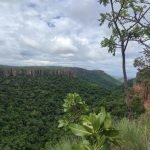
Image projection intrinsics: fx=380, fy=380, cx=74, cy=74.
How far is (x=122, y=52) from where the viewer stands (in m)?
13.5

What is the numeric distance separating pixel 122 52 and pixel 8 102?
109751 mm

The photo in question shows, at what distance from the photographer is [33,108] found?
11838 centimetres

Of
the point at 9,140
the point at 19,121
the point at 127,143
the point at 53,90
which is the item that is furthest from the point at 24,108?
the point at 127,143

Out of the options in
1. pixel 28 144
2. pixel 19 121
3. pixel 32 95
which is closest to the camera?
pixel 28 144

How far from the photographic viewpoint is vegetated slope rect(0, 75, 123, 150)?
78500mm

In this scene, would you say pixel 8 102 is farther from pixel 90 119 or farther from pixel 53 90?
pixel 90 119

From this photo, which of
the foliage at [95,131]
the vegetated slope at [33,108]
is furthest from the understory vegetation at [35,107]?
the foliage at [95,131]

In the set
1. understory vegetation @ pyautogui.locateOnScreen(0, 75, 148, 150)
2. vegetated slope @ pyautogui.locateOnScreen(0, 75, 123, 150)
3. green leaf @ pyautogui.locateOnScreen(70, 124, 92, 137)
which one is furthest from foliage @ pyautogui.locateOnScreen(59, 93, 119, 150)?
vegetated slope @ pyautogui.locateOnScreen(0, 75, 123, 150)

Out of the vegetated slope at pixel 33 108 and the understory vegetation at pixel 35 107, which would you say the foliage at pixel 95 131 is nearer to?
the understory vegetation at pixel 35 107

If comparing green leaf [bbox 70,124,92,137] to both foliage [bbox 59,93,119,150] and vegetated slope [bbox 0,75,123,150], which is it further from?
vegetated slope [bbox 0,75,123,150]

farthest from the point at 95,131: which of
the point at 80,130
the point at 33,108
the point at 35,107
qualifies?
the point at 35,107

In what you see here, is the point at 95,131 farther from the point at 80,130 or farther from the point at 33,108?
the point at 33,108

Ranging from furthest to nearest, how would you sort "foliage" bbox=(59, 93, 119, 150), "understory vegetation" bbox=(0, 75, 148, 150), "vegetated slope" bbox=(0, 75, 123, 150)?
"vegetated slope" bbox=(0, 75, 123, 150)
"understory vegetation" bbox=(0, 75, 148, 150)
"foliage" bbox=(59, 93, 119, 150)

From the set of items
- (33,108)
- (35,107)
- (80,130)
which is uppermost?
(80,130)
